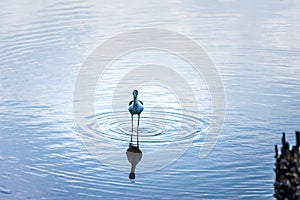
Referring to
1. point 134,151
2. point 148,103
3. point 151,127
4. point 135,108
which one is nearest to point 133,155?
point 134,151

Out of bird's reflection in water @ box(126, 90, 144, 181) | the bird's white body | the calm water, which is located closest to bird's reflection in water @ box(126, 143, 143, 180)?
bird's reflection in water @ box(126, 90, 144, 181)

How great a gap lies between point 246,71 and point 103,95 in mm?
3851

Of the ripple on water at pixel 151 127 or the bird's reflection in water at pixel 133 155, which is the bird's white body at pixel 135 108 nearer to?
the ripple on water at pixel 151 127

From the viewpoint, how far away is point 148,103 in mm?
15742

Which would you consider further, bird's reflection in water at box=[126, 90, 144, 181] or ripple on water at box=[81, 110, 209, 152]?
ripple on water at box=[81, 110, 209, 152]

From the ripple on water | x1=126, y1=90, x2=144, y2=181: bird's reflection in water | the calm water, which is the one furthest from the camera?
the ripple on water

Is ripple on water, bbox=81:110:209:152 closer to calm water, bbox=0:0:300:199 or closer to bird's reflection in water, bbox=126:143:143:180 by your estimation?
calm water, bbox=0:0:300:199

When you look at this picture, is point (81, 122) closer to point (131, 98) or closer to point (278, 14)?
point (131, 98)

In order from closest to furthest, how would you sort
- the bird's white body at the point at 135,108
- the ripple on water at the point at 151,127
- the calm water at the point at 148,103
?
1. the calm water at the point at 148,103
2. the ripple on water at the point at 151,127
3. the bird's white body at the point at 135,108

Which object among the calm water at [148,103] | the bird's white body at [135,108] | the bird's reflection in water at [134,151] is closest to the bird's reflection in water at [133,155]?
the bird's reflection in water at [134,151]

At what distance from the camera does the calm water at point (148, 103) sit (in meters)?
11.8

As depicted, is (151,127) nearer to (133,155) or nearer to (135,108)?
(135,108)

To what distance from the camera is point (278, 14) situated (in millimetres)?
25016

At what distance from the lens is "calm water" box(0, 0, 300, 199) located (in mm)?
11758
